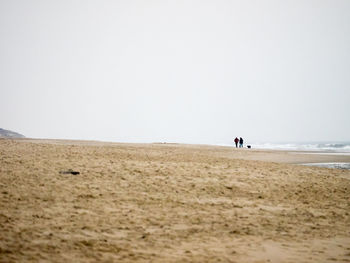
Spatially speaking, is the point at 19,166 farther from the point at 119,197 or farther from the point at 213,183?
the point at 213,183

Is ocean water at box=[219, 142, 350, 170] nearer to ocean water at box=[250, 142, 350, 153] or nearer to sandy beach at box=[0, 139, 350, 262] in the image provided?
ocean water at box=[250, 142, 350, 153]

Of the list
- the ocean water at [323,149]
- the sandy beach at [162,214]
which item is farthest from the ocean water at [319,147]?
the sandy beach at [162,214]

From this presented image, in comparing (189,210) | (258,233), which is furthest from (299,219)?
(189,210)

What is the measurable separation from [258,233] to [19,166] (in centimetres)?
1393

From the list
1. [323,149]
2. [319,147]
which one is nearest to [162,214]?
[323,149]

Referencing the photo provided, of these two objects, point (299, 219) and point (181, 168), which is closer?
point (299, 219)

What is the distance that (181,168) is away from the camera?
65.9 feet

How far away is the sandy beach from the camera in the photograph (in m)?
8.32

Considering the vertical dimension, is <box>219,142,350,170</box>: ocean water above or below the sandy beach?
above

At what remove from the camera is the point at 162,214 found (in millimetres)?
11531

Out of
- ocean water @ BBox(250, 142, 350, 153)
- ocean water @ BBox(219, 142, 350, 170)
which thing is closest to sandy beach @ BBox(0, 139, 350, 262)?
ocean water @ BBox(219, 142, 350, 170)

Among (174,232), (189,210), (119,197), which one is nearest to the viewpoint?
(174,232)

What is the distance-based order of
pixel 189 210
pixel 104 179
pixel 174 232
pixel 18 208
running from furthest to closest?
pixel 104 179, pixel 189 210, pixel 18 208, pixel 174 232

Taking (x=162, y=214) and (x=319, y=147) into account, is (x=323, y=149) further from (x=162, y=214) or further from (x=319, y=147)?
(x=162, y=214)
